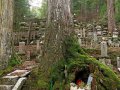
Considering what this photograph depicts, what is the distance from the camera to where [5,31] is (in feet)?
23.7

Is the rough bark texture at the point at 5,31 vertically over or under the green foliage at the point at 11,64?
over

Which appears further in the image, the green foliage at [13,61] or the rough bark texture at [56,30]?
the green foliage at [13,61]

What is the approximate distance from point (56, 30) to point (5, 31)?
2.30 m

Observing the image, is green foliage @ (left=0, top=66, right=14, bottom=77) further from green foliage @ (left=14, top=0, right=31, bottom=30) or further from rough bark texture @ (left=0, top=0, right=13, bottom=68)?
green foliage @ (left=14, top=0, right=31, bottom=30)

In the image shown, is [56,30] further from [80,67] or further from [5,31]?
[5,31]

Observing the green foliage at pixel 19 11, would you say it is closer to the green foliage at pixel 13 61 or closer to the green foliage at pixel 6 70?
the green foliage at pixel 13 61

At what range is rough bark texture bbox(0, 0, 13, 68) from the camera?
709cm

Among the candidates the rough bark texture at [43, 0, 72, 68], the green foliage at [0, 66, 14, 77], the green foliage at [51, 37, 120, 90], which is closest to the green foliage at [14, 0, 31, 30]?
the green foliage at [0, 66, 14, 77]

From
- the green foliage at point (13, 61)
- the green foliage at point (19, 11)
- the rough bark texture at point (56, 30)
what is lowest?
the green foliage at point (13, 61)

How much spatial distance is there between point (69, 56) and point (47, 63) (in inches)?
20.9

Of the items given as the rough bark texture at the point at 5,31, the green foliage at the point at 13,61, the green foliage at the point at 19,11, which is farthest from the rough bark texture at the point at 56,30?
the green foliage at the point at 19,11

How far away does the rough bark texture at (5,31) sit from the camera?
23.3 feet

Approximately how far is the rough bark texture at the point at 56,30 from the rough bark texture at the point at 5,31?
6.58ft

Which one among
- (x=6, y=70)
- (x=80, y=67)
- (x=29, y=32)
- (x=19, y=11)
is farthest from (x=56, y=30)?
(x=19, y=11)
